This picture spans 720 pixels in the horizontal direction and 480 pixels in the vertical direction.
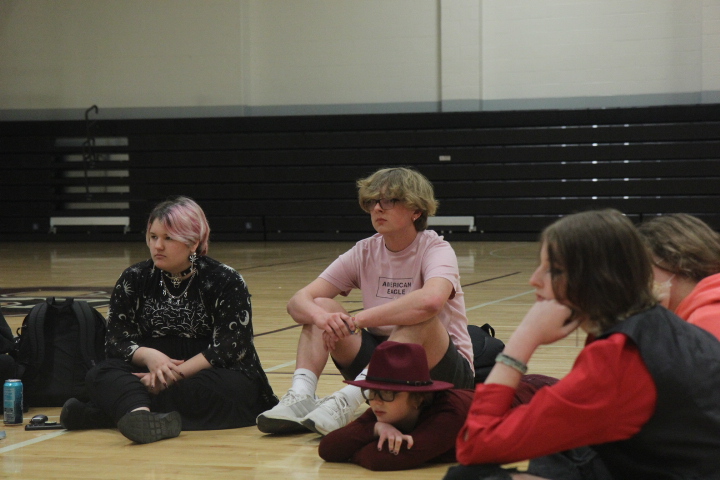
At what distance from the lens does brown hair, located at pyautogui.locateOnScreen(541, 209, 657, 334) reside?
5.96ft

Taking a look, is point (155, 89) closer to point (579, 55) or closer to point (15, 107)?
point (15, 107)

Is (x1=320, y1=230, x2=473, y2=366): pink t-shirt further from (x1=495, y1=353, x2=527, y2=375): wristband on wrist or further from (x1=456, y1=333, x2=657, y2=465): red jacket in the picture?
(x1=456, y1=333, x2=657, y2=465): red jacket

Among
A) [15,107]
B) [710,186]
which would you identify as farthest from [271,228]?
[710,186]

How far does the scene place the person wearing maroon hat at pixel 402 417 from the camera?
2689mm

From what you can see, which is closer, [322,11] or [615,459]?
[615,459]

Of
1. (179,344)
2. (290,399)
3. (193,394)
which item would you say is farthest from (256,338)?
(290,399)

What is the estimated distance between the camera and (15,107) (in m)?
15.6

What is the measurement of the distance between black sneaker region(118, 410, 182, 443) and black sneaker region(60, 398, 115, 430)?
27 cm

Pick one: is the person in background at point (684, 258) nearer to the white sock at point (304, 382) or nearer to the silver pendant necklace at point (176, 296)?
the white sock at point (304, 382)

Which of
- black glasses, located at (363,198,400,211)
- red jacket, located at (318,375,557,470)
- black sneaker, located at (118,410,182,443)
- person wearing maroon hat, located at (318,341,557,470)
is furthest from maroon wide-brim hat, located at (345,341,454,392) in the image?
black sneaker, located at (118,410,182,443)

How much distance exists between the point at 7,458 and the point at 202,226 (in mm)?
1088

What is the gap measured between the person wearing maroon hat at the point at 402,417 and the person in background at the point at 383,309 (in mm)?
281

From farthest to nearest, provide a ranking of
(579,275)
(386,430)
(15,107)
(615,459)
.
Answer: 1. (15,107)
2. (386,430)
3. (615,459)
4. (579,275)

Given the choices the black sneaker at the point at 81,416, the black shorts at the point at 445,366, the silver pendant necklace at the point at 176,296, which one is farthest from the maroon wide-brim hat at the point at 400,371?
the black sneaker at the point at 81,416
